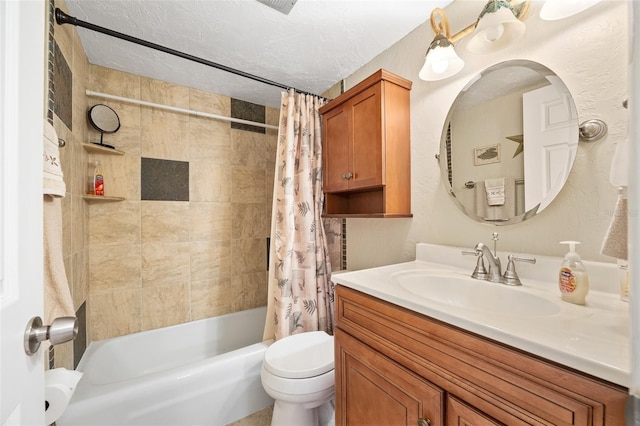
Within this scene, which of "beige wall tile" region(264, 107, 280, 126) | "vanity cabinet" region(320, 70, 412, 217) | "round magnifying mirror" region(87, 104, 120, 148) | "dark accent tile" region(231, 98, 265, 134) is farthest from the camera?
"beige wall tile" region(264, 107, 280, 126)

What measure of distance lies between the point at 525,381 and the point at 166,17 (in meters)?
1.96

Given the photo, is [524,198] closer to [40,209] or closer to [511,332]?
[511,332]

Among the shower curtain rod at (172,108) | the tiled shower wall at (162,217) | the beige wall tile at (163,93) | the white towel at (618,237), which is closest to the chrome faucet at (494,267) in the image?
the white towel at (618,237)

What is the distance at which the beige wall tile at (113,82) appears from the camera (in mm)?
1746

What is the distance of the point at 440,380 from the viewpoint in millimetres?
682

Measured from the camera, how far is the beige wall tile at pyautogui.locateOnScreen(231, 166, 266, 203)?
2.25 meters

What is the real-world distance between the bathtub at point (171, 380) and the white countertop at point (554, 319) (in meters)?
0.92

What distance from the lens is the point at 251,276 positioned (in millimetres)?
2338

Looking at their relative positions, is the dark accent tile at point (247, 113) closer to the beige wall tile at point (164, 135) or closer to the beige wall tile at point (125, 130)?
the beige wall tile at point (164, 135)

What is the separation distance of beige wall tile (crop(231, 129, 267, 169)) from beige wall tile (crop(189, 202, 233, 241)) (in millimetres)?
413

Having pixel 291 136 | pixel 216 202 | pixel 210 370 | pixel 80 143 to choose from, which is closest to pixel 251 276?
pixel 216 202

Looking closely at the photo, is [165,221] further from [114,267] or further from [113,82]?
[113,82]

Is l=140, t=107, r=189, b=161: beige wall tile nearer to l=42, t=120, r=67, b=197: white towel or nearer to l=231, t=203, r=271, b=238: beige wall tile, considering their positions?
l=231, t=203, r=271, b=238: beige wall tile

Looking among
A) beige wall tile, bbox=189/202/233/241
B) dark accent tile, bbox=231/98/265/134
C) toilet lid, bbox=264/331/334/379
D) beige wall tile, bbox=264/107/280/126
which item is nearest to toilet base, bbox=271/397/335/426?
toilet lid, bbox=264/331/334/379
